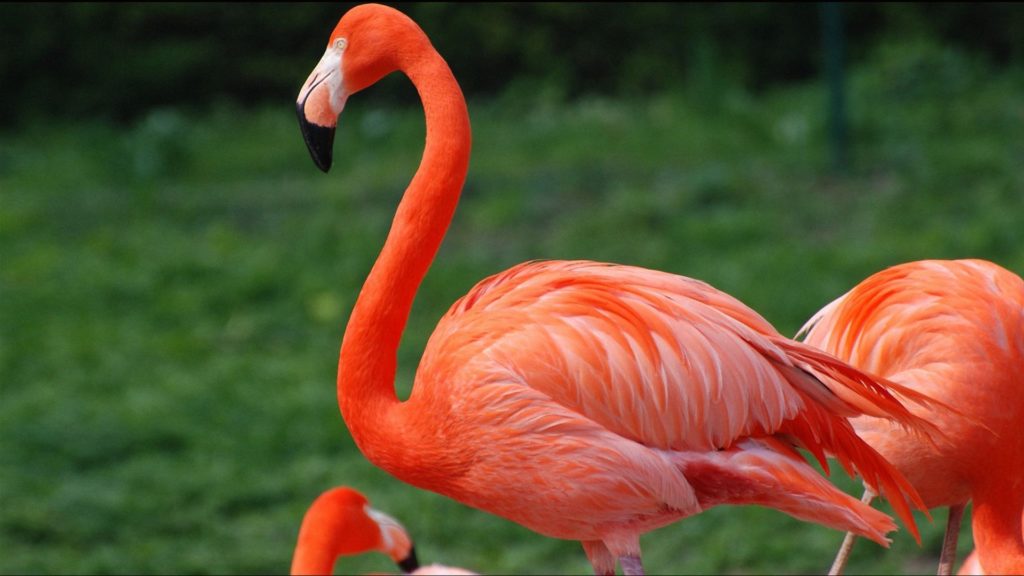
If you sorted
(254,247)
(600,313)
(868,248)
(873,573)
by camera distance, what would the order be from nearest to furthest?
(600,313), (873,573), (868,248), (254,247)

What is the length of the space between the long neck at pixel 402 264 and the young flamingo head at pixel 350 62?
4 cm

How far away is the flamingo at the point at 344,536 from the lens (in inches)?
114

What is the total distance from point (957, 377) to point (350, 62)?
3.68ft

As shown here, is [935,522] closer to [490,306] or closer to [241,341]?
[490,306]

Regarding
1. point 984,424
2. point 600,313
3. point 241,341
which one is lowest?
point 241,341

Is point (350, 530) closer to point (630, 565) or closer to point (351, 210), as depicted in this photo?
point (630, 565)

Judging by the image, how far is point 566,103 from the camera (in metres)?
6.56

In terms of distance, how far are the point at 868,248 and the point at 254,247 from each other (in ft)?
7.82

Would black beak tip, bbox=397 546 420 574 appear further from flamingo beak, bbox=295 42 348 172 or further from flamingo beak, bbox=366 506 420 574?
flamingo beak, bbox=295 42 348 172

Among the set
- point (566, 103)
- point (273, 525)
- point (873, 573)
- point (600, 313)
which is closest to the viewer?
point (600, 313)

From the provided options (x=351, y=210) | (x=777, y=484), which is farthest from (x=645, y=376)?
(x=351, y=210)

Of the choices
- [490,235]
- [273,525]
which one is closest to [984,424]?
[273,525]

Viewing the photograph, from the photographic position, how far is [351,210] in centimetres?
583

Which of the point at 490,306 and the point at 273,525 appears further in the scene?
the point at 273,525
